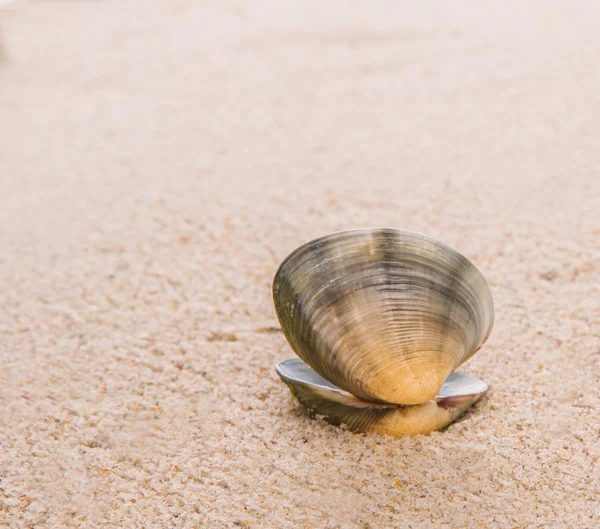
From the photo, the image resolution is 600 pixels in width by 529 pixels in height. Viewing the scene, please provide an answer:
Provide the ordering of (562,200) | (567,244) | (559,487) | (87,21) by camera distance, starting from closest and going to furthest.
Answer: (559,487)
(567,244)
(562,200)
(87,21)

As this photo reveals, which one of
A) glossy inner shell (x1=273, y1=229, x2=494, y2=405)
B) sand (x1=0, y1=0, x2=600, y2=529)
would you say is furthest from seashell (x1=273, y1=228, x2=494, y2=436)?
sand (x1=0, y1=0, x2=600, y2=529)

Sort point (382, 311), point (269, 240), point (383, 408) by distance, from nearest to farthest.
Answer: point (382, 311) → point (383, 408) → point (269, 240)

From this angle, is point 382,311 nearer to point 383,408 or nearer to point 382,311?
point 382,311

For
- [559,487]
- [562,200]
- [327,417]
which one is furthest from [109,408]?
[562,200]

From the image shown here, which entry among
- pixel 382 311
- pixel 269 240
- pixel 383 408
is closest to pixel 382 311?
pixel 382 311

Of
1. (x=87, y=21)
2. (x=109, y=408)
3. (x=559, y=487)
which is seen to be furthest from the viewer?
(x=87, y=21)

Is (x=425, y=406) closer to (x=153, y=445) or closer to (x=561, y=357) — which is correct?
(x=561, y=357)

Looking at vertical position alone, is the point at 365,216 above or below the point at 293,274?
below

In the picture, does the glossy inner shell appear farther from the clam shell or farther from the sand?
the sand

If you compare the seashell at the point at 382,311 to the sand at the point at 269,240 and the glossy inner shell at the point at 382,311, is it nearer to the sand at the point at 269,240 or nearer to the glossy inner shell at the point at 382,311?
the glossy inner shell at the point at 382,311
